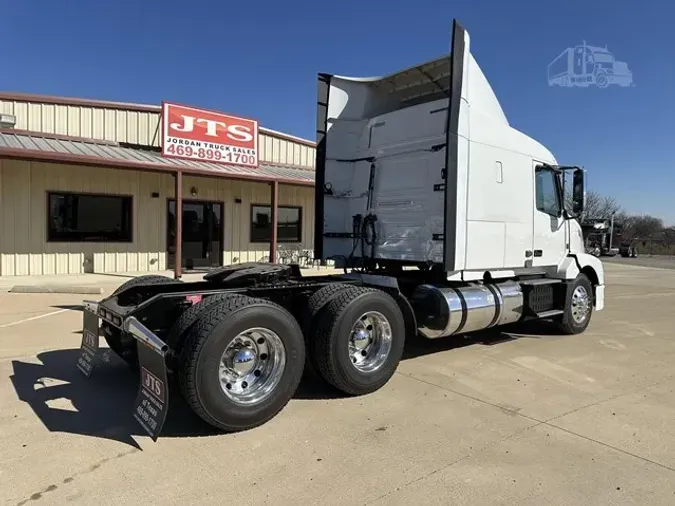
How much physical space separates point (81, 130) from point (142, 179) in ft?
6.55

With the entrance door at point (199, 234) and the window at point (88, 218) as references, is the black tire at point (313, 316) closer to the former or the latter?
the window at point (88, 218)

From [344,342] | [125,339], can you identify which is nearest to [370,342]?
[344,342]

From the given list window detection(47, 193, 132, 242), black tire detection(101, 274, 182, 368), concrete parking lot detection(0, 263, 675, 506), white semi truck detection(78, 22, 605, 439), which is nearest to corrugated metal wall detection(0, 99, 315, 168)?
window detection(47, 193, 132, 242)

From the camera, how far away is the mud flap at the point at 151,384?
3596mm

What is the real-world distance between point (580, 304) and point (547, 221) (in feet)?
4.96

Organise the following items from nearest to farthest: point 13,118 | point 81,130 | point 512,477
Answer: point 512,477, point 13,118, point 81,130

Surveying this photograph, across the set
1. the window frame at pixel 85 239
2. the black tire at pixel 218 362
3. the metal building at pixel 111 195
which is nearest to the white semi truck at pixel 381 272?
A: the black tire at pixel 218 362

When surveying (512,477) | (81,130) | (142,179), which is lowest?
(512,477)

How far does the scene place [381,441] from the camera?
3863mm

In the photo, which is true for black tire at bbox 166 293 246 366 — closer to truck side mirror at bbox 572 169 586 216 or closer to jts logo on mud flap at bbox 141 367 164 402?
jts logo on mud flap at bbox 141 367 164 402

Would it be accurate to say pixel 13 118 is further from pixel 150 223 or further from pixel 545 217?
pixel 545 217

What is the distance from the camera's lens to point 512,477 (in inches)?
132

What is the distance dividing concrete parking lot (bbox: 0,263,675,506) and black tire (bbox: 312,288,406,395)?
165 mm

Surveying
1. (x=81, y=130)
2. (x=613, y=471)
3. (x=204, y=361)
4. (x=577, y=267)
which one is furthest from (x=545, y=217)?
(x=81, y=130)
